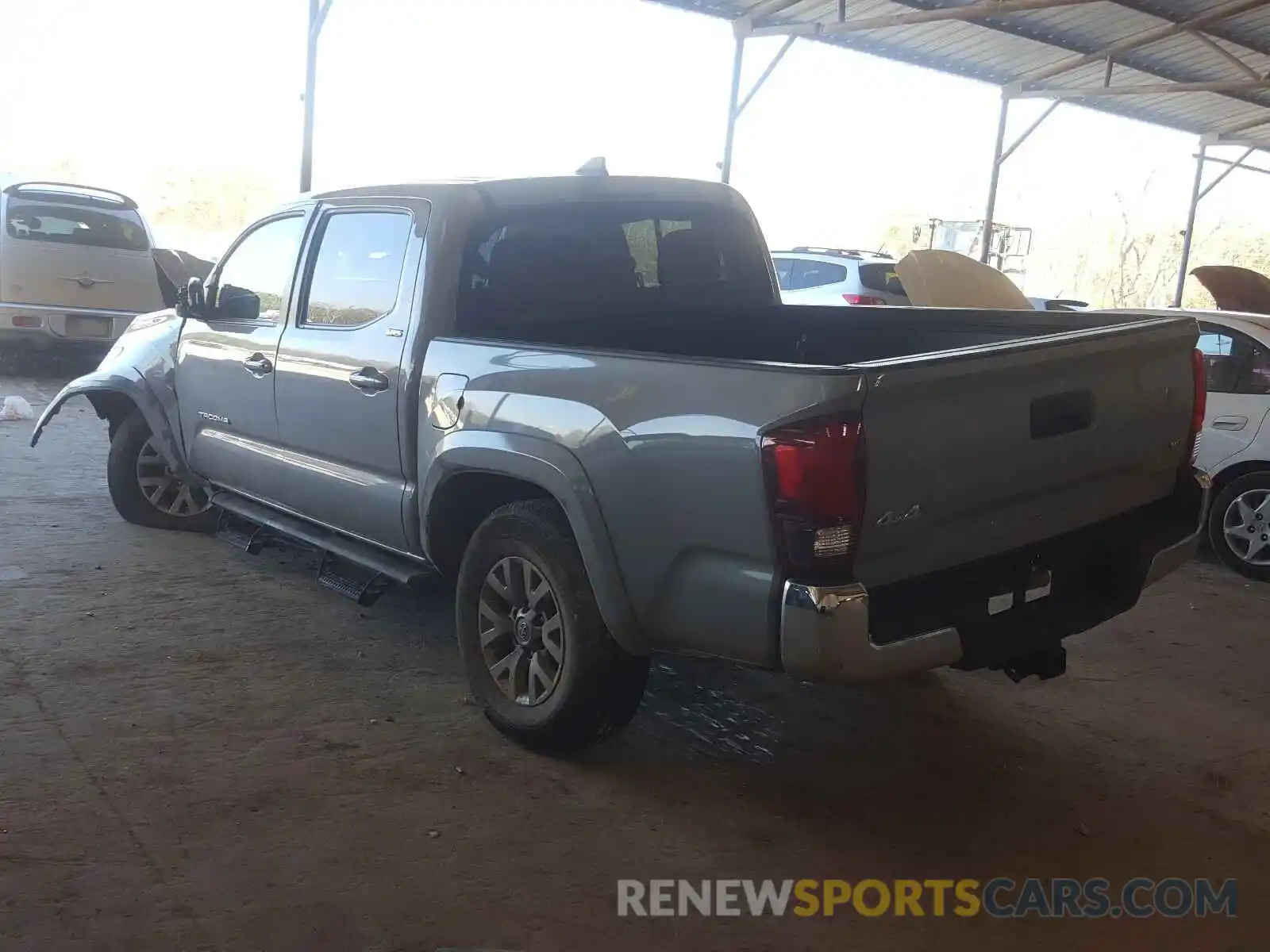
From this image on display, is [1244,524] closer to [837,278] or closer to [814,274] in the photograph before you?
[837,278]

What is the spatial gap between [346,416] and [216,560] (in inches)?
74.0

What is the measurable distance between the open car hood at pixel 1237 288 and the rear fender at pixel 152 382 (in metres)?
6.40

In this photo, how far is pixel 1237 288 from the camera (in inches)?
287

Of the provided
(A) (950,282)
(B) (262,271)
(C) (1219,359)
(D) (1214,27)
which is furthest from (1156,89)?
(B) (262,271)

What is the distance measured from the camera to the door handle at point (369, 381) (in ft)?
12.9

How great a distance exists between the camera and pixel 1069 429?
3.09m

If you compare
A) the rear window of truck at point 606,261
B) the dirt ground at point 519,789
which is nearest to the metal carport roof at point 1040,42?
the rear window of truck at point 606,261

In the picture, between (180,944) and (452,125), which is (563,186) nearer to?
(180,944)

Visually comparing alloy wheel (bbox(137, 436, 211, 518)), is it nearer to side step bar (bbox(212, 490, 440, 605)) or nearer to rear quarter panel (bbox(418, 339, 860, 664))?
side step bar (bbox(212, 490, 440, 605))

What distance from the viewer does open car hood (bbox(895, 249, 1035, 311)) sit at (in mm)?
5613

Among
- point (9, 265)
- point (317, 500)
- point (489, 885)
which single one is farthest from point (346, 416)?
point (9, 265)

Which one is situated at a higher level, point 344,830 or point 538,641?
point 538,641

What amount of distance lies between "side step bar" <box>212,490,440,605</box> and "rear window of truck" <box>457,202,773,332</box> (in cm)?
94

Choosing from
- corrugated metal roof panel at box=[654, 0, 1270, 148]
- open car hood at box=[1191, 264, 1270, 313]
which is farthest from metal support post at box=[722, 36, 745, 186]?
open car hood at box=[1191, 264, 1270, 313]
